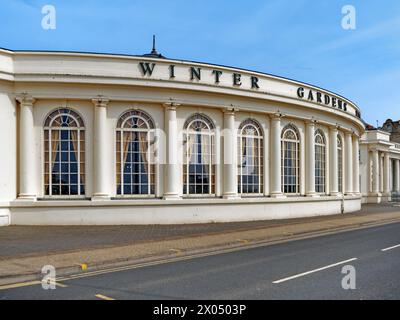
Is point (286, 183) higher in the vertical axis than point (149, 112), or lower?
lower

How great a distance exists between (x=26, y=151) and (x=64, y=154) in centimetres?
145

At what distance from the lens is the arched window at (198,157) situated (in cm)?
1870

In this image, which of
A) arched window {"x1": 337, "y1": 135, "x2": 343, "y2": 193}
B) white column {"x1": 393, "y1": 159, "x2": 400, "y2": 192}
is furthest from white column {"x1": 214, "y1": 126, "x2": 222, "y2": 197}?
white column {"x1": 393, "y1": 159, "x2": 400, "y2": 192}

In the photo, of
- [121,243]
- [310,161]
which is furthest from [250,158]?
[121,243]

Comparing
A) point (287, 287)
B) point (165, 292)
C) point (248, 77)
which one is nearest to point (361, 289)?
point (287, 287)

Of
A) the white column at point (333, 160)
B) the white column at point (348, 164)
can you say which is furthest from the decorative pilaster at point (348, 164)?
the white column at point (333, 160)

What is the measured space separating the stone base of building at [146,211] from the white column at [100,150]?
0.58 metres

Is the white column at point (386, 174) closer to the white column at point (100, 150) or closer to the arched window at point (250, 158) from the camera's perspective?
the arched window at point (250, 158)

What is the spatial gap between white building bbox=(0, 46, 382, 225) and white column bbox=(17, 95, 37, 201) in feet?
0.13

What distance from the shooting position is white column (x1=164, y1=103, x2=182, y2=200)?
1792cm

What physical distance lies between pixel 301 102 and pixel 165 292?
16629 mm

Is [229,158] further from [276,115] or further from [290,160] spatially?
[290,160]

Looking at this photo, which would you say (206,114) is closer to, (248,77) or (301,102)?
(248,77)

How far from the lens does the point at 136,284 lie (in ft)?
25.3
